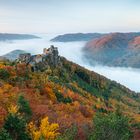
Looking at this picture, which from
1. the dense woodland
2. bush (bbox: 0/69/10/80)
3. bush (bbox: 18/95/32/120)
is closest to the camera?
the dense woodland

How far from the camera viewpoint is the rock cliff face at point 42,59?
15876cm

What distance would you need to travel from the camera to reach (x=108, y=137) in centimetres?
5656

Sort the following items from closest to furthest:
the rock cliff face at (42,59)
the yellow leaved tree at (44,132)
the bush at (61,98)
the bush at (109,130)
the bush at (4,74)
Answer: the bush at (109,130)
the yellow leaved tree at (44,132)
the bush at (4,74)
the bush at (61,98)
the rock cliff face at (42,59)

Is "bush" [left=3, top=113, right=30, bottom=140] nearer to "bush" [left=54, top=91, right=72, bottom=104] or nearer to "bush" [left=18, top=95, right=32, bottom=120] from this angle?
"bush" [left=18, top=95, right=32, bottom=120]

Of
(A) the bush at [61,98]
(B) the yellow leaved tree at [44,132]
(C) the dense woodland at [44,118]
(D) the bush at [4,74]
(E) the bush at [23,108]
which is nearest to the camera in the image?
(C) the dense woodland at [44,118]

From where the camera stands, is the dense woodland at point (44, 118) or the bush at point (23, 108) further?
the bush at point (23, 108)

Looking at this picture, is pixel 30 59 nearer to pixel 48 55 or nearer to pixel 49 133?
pixel 48 55

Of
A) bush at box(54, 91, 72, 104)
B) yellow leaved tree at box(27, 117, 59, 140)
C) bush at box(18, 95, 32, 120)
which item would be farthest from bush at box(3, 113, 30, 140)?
bush at box(54, 91, 72, 104)

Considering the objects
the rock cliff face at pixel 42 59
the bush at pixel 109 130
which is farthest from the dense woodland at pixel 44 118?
the rock cliff face at pixel 42 59

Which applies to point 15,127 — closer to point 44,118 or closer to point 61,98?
point 44,118

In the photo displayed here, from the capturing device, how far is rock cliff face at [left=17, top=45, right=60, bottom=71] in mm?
158762

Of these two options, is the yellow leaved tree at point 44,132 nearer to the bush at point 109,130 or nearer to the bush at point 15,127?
the bush at point 15,127

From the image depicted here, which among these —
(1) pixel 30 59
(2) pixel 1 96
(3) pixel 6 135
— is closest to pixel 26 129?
(3) pixel 6 135

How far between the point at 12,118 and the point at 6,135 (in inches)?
235
